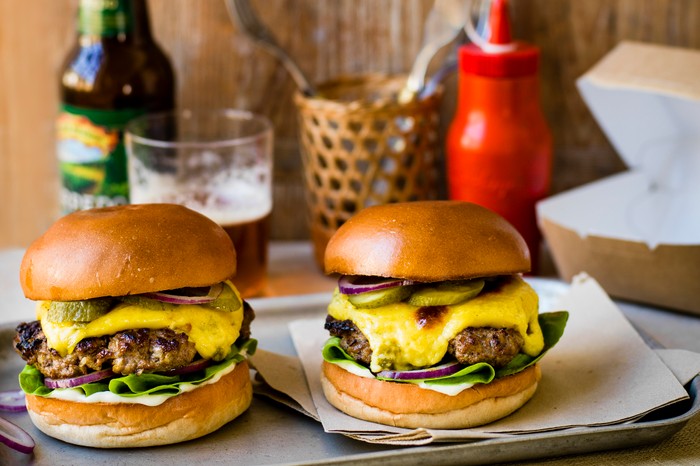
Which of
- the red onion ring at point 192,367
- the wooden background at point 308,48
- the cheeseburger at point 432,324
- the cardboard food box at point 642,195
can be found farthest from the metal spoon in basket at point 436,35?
the red onion ring at point 192,367

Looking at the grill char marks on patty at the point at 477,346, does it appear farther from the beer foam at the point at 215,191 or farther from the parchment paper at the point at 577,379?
the beer foam at the point at 215,191

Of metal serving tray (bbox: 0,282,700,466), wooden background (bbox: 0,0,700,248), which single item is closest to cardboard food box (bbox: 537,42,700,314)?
wooden background (bbox: 0,0,700,248)

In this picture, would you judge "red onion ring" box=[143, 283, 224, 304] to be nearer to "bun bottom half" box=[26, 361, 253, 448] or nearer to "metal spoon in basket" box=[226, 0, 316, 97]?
"bun bottom half" box=[26, 361, 253, 448]

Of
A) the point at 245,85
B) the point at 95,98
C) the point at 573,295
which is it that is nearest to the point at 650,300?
the point at 573,295

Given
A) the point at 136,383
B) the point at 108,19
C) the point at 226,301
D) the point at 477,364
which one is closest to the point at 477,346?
the point at 477,364

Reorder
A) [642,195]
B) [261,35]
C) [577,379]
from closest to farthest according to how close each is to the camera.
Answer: [577,379]
[261,35]
[642,195]

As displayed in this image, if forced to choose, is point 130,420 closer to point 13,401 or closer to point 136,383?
point 136,383
